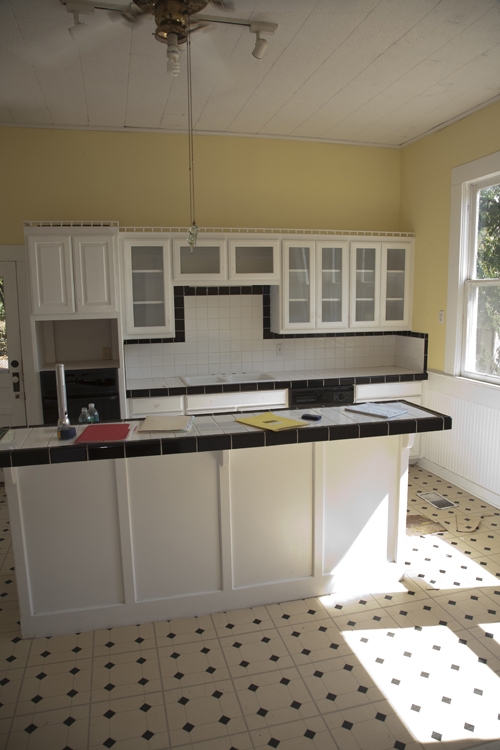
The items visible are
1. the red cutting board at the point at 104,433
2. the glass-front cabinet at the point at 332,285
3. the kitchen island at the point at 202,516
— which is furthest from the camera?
the glass-front cabinet at the point at 332,285

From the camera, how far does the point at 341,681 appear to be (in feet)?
7.37

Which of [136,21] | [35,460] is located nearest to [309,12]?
[136,21]

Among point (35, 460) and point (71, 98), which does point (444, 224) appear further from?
point (35, 460)

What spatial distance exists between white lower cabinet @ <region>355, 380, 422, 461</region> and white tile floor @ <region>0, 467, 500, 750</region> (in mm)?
1996

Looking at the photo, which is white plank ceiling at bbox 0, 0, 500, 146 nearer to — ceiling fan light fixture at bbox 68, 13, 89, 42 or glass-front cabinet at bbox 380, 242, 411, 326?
ceiling fan light fixture at bbox 68, 13, 89, 42

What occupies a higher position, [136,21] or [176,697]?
[136,21]

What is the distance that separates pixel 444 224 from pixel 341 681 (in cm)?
378

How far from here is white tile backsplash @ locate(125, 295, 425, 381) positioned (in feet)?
15.6

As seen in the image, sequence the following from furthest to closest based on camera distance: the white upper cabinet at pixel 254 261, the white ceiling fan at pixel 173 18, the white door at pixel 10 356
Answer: the white upper cabinet at pixel 254 261 → the white door at pixel 10 356 → the white ceiling fan at pixel 173 18

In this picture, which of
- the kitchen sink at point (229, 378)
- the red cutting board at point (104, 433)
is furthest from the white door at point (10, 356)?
the red cutting board at point (104, 433)

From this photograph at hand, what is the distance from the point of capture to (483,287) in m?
4.18

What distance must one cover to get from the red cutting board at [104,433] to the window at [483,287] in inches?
119

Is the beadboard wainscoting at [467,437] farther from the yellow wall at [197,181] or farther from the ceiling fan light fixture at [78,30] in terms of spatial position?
the ceiling fan light fixture at [78,30]

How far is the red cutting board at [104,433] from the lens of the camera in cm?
235
